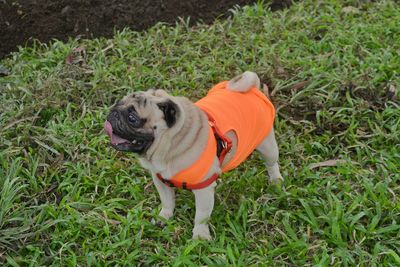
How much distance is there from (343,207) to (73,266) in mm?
1889

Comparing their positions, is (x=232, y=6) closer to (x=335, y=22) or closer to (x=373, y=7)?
(x=335, y=22)

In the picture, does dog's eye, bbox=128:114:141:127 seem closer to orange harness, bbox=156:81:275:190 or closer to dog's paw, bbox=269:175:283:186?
orange harness, bbox=156:81:275:190

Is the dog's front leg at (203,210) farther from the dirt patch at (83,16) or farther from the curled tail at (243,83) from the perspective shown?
the dirt patch at (83,16)

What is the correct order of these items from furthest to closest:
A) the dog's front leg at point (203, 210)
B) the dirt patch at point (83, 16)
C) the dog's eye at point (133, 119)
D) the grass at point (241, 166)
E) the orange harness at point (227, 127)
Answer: the dirt patch at point (83, 16) → the grass at point (241, 166) → the dog's front leg at point (203, 210) → the orange harness at point (227, 127) → the dog's eye at point (133, 119)

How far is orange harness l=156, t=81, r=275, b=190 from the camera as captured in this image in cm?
334

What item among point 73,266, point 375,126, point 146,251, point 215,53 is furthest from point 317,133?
point 73,266

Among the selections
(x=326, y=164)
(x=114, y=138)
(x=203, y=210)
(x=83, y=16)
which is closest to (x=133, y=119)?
(x=114, y=138)

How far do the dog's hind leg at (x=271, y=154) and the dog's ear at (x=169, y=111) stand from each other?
928 mm

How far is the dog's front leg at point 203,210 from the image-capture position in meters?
3.46

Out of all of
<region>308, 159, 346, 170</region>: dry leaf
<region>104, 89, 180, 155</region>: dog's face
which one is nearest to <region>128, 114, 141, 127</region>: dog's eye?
<region>104, 89, 180, 155</region>: dog's face

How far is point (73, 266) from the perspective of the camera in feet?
11.4

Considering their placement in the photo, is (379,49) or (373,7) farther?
(373,7)

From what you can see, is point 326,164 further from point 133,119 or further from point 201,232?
point 133,119

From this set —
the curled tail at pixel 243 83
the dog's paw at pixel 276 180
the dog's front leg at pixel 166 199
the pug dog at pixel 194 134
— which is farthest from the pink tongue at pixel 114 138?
the dog's paw at pixel 276 180
